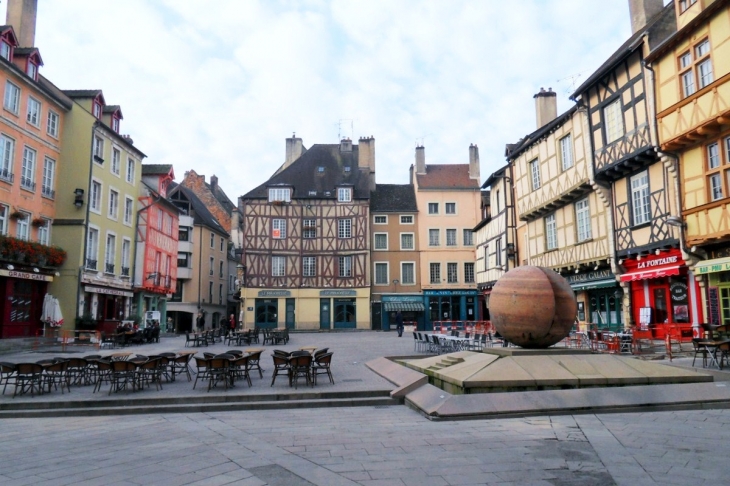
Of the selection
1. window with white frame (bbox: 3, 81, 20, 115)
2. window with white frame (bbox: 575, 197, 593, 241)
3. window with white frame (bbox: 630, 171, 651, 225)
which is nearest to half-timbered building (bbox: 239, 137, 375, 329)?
window with white frame (bbox: 3, 81, 20, 115)

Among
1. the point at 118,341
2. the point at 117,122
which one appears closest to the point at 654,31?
the point at 118,341

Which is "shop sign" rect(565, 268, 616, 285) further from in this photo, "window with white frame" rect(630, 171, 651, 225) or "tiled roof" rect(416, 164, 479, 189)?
"tiled roof" rect(416, 164, 479, 189)

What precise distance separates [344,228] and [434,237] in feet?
23.0

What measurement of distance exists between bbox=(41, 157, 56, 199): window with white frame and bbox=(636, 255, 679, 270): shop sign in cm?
2372

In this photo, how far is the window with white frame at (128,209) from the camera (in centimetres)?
2936

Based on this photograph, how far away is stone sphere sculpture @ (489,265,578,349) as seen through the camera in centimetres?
1033

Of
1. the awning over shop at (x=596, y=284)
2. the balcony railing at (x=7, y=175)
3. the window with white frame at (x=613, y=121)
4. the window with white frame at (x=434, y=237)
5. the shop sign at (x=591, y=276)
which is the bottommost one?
the awning over shop at (x=596, y=284)

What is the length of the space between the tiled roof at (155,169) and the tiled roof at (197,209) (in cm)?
885

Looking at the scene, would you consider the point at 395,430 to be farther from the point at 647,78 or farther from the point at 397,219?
the point at 397,219

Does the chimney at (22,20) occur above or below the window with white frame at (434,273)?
above

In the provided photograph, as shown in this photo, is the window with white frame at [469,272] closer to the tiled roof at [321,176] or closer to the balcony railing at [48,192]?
the tiled roof at [321,176]

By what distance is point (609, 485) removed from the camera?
4.90 meters

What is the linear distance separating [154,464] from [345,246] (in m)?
34.8

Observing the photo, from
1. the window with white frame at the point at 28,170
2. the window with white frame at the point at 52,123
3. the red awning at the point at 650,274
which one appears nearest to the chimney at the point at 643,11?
the red awning at the point at 650,274
